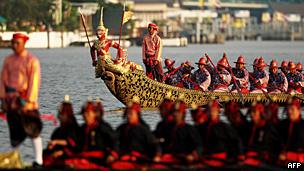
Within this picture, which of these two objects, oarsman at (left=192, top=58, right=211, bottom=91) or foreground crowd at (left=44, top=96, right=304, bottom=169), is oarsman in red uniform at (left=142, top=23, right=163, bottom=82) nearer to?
oarsman at (left=192, top=58, right=211, bottom=91)

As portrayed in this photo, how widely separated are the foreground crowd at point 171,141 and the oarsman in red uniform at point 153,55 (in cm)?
1209

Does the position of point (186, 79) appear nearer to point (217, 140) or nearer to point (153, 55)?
point (153, 55)

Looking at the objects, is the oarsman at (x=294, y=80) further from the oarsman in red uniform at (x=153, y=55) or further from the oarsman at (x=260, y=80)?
the oarsman in red uniform at (x=153, y=55)

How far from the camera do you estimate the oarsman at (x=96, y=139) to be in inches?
690

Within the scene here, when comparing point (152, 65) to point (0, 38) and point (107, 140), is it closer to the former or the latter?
point (107, 140)

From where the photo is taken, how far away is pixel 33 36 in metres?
108

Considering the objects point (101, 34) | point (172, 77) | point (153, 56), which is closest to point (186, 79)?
point (172, 77)

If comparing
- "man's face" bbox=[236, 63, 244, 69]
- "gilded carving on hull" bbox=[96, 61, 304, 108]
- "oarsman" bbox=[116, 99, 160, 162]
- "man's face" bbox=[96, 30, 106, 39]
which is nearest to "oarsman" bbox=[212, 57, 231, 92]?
A: "gilded carving on hull" bbox=[96, 61, 304, 108]

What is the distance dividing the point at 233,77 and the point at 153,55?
186 centimetres

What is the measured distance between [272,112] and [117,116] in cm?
1285

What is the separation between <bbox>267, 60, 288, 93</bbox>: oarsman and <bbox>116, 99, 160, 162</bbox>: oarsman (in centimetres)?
1403

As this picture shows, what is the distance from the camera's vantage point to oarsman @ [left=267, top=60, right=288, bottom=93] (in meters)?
31.4

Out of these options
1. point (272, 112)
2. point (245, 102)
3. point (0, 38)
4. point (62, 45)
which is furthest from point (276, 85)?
point (62, 45)

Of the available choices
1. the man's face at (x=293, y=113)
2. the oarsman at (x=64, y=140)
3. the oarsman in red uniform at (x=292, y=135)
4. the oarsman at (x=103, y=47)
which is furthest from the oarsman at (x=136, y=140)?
the oarsman at (x=103, y=47)
